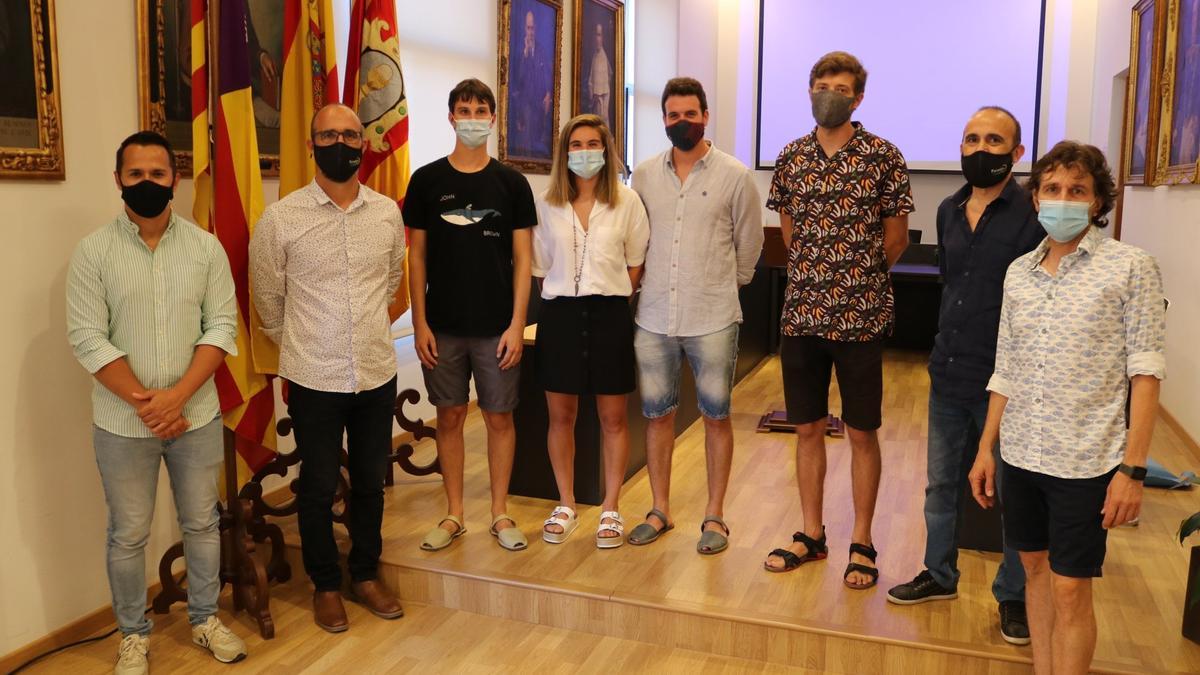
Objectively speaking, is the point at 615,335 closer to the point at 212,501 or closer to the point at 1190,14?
the point at 212,501

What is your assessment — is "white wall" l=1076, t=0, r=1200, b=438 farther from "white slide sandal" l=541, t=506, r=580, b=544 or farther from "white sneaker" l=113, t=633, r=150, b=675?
"white sneaker" l=113, t=633, r=150, b=675

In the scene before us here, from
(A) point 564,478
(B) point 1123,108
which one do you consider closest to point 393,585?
(A) point 564,478

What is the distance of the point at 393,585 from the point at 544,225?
1.37 meters

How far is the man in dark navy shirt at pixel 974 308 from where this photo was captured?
276cm

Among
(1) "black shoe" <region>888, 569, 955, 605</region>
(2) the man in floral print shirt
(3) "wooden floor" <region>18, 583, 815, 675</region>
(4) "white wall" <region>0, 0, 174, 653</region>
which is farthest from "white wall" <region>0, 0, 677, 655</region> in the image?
(1) "black shoe" <region>888, 569, 955, 605</region>

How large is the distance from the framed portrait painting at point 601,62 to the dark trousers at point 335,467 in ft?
14.0

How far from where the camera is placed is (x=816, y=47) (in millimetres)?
10141

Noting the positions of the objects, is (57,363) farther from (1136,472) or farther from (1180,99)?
(1180,99)

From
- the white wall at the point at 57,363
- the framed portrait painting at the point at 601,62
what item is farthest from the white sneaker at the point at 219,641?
the framed portrait painting at the point at 601,62

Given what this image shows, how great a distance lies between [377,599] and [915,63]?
8249 mm

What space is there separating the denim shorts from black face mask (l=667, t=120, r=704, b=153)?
0.62m

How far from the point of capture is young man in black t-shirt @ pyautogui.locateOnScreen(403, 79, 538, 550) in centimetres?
338

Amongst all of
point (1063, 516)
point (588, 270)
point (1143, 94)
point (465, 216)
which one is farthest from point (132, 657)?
point (1143, 94)

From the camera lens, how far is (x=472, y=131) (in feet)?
10.9
